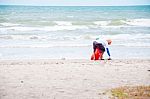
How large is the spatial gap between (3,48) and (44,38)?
613 centimetres

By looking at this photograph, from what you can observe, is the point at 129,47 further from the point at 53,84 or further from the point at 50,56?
the point at 53,84

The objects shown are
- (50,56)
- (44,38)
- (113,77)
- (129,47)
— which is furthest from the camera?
(44,38)

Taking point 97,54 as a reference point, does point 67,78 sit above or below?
above

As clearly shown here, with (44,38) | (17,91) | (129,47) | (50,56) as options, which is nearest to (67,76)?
(17,91)

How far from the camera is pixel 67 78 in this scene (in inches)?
385

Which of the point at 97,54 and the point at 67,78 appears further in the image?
the point at 97,54

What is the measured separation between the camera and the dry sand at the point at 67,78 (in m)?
7.98

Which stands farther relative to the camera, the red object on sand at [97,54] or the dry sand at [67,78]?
the red object on sand at [97,54]

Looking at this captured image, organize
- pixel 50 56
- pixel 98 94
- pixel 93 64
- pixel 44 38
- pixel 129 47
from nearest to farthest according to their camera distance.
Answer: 1. pixel 98 94
2. pixel 93 64
3. pixel 50 56
4. pixel 129 47
5. pixel 44 38

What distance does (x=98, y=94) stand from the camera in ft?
26.0

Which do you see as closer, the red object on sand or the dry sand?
the dry sand

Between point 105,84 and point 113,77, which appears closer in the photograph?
point 105,84

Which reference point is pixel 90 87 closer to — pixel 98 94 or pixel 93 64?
pixel 98 94

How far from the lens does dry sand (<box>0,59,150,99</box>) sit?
7.98m
